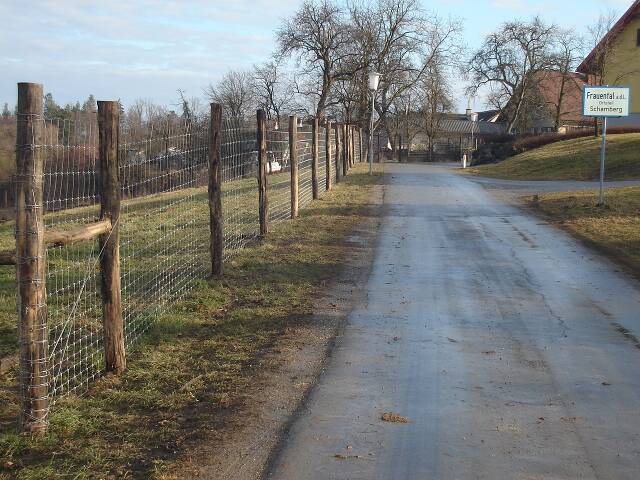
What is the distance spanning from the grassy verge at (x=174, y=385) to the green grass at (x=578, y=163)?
19.4 m

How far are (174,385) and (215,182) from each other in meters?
3.91

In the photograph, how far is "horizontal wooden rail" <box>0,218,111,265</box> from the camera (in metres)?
4.61

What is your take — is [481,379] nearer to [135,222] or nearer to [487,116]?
[135,222]

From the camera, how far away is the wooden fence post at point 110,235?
568 cm

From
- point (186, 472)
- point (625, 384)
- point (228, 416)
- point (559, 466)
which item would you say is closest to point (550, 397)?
point (625, 384)

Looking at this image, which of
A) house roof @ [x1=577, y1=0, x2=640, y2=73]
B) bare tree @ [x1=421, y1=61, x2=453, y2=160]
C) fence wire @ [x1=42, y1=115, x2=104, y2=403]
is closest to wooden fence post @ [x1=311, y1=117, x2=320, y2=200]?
fence wire @ [x1=42, y1=115, x2=104, y2=403]

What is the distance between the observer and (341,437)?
462cm

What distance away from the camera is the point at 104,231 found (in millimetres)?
5566

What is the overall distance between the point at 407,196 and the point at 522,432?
16.3 m

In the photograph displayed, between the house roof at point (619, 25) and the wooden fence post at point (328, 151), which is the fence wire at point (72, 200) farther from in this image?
the house roof at point (619, 25)

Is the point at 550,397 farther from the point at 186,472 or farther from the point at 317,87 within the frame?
the point at 317,87

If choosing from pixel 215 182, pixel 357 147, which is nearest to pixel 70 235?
pixel 215 182

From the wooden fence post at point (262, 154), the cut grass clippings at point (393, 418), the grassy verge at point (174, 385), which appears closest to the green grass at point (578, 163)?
the wooden fence post at point (262, 154)

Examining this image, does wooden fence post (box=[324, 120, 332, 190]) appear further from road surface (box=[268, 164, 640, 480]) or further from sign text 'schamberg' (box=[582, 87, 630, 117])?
road surface (box=[268, 164, 640, 480])
